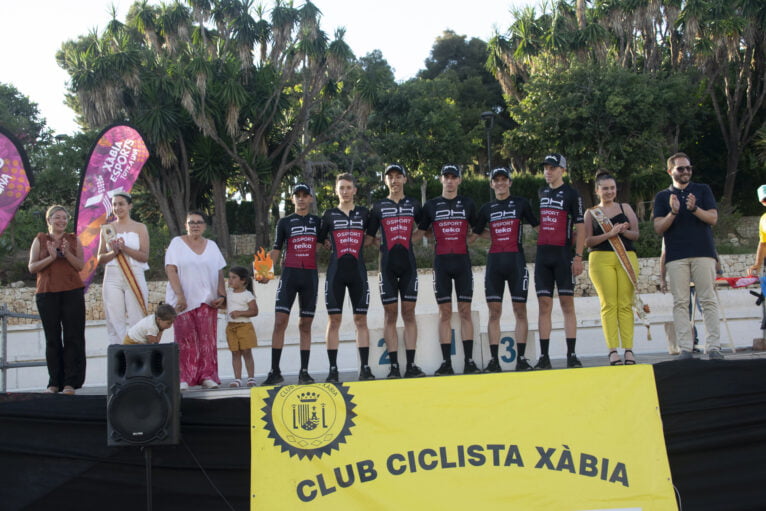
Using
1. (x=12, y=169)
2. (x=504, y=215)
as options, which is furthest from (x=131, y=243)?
(x=504, y=215)

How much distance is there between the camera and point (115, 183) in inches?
316

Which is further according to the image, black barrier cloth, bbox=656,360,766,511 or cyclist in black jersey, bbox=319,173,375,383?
cyclist in black jersey, bbox=319,173,375,383

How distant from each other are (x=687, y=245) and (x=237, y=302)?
3.75 m

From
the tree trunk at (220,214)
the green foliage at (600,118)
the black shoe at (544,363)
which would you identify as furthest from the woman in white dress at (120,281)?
the green foliage at (600,118)

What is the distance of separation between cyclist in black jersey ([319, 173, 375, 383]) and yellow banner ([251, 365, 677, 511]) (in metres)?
1.18

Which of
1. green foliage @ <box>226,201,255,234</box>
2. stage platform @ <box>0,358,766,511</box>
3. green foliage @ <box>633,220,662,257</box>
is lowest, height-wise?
stage platform @ <box>0,358,766,511</box>

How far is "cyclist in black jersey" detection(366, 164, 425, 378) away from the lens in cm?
521

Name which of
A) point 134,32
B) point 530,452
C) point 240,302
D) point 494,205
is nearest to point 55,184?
point 134,32

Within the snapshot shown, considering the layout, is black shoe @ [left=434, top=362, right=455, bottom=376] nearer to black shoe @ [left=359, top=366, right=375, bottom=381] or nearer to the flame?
black shoe @ [left=359, top=366, right=375, bottom=381]

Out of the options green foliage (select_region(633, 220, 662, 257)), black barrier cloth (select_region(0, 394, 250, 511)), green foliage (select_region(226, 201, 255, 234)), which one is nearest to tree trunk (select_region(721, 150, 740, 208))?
green foliage (select_region(633, 220, 662, 257))

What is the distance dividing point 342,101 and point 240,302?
23.5m

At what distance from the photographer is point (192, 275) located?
5539 millimetres

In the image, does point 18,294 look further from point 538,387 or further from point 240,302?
point 538,387

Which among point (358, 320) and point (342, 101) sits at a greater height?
point (342, 101)
